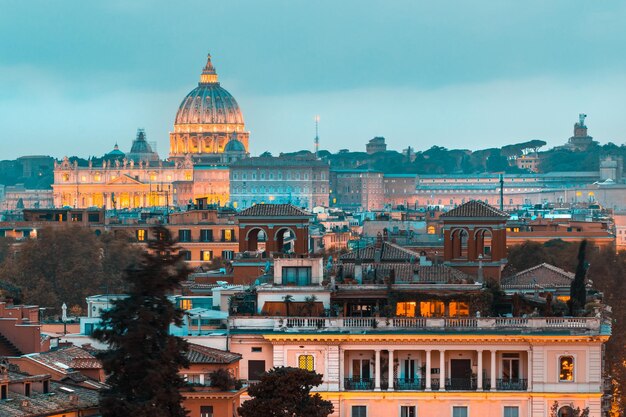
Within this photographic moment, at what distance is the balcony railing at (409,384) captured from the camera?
46125mm

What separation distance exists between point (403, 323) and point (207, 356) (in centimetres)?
511

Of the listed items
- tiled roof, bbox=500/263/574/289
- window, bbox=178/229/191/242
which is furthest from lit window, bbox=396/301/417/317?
window, bbox=178/229/191/242

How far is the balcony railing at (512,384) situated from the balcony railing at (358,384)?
7.85 ft

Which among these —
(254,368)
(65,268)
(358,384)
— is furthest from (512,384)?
(65,268)

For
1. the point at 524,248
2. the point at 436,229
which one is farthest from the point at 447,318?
the point at 436,229

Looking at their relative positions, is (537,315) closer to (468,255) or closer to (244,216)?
(468,255)

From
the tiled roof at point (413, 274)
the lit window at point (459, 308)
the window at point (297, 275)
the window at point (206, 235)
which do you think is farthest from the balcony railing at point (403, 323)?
the window at point (206, 235)

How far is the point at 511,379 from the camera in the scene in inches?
1813

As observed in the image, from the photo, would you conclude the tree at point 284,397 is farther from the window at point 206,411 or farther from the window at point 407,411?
the window at point 407,411

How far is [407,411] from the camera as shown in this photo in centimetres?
4600

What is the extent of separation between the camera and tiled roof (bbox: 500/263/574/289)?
5741 cm

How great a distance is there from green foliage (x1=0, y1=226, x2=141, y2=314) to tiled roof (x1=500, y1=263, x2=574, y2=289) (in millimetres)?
19567

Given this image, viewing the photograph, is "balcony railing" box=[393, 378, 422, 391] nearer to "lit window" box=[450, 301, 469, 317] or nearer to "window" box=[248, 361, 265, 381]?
"lit window" box=[450, 301, 469, 317]

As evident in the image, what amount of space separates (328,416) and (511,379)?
141 inches
